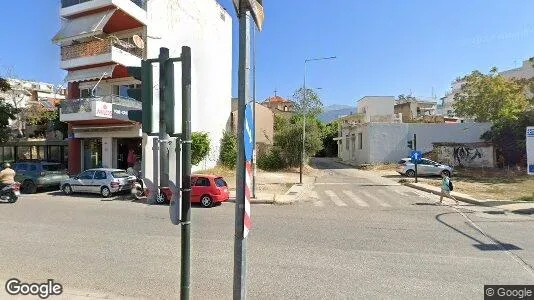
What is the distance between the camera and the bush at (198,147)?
2691cm

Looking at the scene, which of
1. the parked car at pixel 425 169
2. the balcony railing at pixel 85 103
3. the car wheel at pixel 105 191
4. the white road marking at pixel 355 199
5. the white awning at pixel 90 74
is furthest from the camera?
the parked car at pixel 425 169

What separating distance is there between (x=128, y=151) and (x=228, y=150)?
8851mm

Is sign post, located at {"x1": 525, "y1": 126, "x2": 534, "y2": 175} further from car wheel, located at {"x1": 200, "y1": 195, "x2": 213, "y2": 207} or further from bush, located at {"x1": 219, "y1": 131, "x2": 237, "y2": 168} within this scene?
bush, located at {"x1": 219, "y1": 131, "x2": 237, "y2": 168}

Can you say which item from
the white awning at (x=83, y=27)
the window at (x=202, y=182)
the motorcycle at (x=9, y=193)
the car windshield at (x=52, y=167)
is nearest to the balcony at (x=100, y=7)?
the white awning at (x=83, y=27)

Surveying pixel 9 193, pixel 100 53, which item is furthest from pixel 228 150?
pixel 9 193

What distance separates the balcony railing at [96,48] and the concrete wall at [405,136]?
1025 inches

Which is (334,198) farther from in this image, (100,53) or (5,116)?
(5,116)

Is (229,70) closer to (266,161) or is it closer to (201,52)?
(201,52)

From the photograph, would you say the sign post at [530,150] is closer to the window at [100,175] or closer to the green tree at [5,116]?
the window at [100,175]

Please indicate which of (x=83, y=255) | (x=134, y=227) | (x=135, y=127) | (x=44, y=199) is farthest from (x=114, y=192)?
(x=83, y=255)

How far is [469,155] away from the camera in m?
37.0

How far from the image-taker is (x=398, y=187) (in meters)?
23.6

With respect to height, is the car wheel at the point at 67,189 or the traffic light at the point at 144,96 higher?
the traffic light at the point at 144,96

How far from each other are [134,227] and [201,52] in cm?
2027
